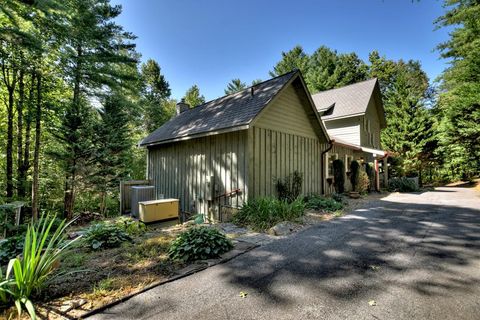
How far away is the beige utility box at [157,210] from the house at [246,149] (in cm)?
144

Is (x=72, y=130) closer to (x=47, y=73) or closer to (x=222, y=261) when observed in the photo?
(x=47, y=73)

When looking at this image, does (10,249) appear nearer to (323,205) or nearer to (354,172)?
(323,205)

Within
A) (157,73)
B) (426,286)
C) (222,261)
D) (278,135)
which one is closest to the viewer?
(426,286)

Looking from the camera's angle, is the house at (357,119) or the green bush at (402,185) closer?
the green bush at (402,185)

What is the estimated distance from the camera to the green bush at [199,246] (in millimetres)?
3936

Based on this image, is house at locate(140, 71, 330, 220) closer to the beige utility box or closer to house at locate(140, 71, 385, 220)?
house at locate(140, 71, 385, 220)

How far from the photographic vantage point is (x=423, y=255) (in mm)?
3947

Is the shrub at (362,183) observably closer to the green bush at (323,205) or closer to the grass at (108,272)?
the green bush at (323,205)

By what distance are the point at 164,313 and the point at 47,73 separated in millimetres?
11998

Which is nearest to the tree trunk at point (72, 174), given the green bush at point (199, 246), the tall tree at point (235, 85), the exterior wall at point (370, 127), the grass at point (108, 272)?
the grass at point (108, 272)

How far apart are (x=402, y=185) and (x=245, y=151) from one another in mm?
12742

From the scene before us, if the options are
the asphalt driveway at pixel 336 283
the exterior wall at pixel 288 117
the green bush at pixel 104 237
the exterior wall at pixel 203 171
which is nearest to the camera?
the asphalt driveway at pixel 336 283

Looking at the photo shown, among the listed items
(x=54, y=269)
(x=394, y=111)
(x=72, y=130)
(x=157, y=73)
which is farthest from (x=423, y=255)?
(x=157, y=73)

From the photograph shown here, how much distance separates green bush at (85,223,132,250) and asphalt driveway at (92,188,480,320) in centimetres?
236
